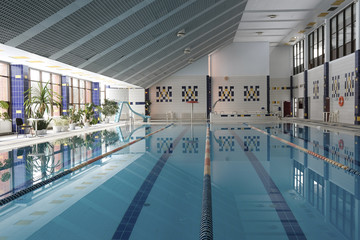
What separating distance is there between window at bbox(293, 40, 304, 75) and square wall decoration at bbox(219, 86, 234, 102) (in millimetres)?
4243

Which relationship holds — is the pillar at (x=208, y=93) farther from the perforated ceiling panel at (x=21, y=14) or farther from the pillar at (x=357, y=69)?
the perforated ceiling panel at (x=21, y=14)

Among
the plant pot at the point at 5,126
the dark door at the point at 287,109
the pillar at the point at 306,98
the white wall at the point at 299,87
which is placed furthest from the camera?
the dark door at the point at 287,109

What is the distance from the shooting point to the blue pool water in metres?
2.25

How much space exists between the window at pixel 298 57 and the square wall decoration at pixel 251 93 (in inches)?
110

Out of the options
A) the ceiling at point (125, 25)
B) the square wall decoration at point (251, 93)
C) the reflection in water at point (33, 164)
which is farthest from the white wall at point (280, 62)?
the reflection in water at point (33, 164)

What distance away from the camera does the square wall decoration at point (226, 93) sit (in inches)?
790

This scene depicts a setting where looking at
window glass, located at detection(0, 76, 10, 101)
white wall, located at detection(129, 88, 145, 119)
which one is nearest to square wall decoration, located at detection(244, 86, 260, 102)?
white wall, located at detection(129, 88, 145, 119)

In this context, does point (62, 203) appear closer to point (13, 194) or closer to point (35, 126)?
point (13, 194)

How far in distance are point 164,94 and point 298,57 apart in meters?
8.61

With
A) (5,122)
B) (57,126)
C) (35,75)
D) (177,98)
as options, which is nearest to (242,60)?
(177,98)

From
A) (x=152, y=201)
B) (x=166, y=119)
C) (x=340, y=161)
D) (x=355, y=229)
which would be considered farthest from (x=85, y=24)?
(x=166, y=119)

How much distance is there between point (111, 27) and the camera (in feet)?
24.8

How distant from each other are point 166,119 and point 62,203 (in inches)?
667

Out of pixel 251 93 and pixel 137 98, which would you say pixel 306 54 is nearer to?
pixel 251 93
